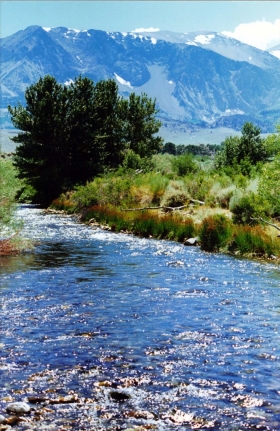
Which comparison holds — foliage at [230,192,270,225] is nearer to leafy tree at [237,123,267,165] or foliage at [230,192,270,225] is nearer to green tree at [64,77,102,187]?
leafy tree at [237,123,267,165]

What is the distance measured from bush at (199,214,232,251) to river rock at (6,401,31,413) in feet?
52.2

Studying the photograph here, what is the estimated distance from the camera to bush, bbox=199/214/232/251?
22.1 metres

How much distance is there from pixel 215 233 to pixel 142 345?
13.5 m

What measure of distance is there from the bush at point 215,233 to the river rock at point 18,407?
1591 cm

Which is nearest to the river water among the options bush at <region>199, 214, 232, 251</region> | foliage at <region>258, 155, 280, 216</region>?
bush at <region>199, 214, 232, 251</region>

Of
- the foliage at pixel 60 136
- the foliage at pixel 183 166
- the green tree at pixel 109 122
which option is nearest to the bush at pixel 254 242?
the foliage at pixel 183 166

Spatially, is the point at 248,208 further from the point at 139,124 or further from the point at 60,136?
the point at 139,124

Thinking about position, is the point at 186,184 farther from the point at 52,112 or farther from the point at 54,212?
the point at 52,112

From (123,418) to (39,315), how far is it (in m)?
5.17

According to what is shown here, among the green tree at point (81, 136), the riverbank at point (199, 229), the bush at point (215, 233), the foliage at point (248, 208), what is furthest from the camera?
the green tree at point (81, 136)

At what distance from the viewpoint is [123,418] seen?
6.77 metres

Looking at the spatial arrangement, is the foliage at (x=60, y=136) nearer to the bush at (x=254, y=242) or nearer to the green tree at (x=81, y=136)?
the green tree at (x=81, y=136)

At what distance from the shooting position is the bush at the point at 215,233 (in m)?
22.1

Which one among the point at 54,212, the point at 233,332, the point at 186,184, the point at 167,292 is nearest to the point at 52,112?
the point at 54,212
